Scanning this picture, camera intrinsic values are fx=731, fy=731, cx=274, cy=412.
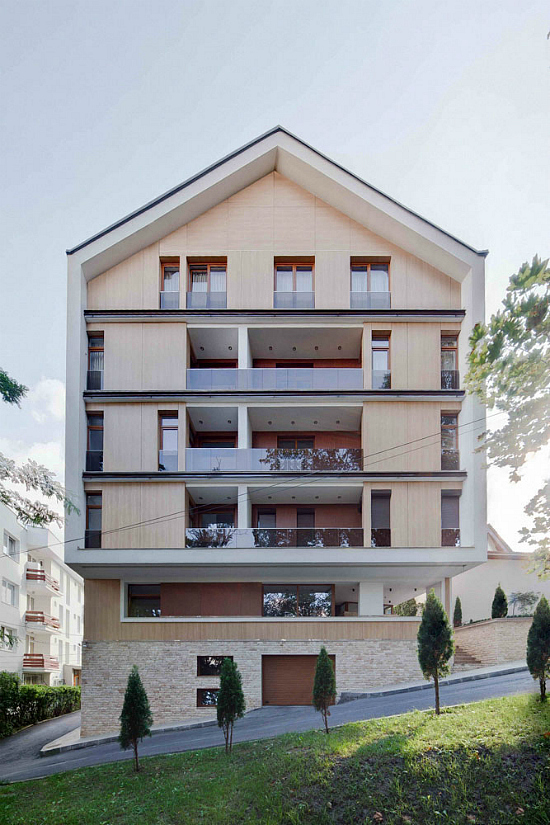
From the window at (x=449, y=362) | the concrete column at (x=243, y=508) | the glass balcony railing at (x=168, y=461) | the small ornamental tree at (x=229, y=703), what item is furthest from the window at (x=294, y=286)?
the small ornamental tree at (x=229, y=703)

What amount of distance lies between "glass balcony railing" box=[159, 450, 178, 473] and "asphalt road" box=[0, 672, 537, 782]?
7.88 metres

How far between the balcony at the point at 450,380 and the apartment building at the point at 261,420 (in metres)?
0.07

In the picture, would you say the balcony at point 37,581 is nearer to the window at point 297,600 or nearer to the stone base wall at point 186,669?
the stone base wall at point 186,669

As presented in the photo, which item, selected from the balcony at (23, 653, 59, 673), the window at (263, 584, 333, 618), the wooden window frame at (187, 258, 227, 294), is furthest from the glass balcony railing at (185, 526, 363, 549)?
the balcony at (23, 653, 59, 673)

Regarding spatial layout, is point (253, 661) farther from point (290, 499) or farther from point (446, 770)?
point (446, 770)

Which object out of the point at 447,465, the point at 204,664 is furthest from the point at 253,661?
the point at 447,465

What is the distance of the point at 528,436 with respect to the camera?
41.0 feet

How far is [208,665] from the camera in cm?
2369

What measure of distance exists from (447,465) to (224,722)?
11.1 meters

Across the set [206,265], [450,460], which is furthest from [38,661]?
[450,460]

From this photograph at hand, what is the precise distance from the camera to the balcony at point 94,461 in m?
23.7

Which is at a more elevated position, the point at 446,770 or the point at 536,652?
the point at 536,652

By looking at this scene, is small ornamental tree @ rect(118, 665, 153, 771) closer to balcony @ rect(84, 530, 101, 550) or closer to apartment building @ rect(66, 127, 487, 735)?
apartment building @ rect(66, 127, 487, 735)

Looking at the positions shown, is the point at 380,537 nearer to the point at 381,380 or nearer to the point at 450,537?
the point at 450,537
